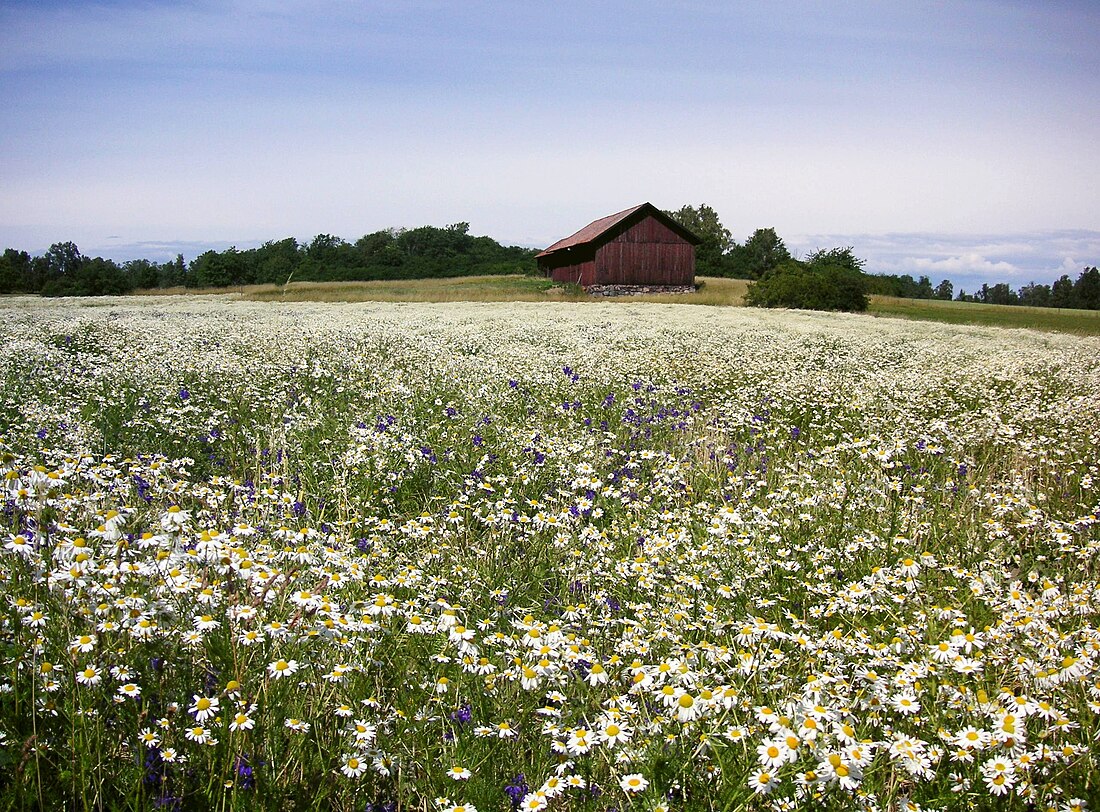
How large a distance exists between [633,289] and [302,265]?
54.7 meters

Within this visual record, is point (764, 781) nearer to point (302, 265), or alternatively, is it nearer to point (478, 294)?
point (478, 294)

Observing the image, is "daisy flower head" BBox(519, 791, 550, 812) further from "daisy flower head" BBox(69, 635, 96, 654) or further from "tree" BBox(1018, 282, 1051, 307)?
"tree" BBox(1018, 282, 1051, 307)

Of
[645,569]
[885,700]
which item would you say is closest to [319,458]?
[645,569]

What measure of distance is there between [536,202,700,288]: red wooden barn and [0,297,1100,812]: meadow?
5047 centimetres

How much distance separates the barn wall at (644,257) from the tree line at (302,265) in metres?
21.2

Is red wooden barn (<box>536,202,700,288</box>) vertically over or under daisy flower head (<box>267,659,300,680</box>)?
over

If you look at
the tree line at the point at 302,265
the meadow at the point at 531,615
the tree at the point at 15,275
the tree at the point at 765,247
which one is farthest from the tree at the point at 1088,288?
the tree at the point at 15,275

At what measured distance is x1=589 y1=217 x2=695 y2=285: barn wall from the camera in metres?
57.2

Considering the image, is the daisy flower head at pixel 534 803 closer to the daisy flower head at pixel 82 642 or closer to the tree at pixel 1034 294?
the daisy flower head at pixel 82 642

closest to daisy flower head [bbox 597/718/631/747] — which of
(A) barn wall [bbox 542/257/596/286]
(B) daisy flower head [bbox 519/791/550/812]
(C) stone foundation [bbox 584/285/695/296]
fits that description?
(B) daisy flower head [bbox 519/791/550/812]

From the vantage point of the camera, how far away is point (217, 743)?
2273 mm

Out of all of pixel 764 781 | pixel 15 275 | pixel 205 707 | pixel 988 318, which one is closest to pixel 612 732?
pixel 764 781

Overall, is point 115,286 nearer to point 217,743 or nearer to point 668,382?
point 668,382

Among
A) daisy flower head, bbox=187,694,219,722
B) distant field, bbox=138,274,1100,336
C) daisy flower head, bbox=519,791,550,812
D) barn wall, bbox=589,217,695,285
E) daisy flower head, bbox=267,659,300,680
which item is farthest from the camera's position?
barn wall, bbox=589,217,695,285
